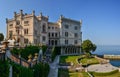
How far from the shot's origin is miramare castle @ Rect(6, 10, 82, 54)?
6912 cm

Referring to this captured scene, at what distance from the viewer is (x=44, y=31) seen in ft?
247

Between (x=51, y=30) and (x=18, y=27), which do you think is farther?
(x=51, y=30)

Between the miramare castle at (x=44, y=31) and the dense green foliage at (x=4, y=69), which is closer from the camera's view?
the dense green foliage at (x=4, y=69)

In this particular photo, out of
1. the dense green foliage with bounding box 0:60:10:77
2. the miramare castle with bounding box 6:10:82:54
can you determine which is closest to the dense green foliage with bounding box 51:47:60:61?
the miramare castle with bounding box 6:10:82:54

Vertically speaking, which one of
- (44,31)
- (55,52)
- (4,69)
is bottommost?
(55,52)

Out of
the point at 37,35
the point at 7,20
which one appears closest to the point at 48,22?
the point at 37,35

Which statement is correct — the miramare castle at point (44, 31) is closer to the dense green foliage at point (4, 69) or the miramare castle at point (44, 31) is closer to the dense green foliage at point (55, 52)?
the dense green foliage at point (55, 52)

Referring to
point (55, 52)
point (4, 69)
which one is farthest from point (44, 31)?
point (4, 69)

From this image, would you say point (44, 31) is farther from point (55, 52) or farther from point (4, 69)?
point (4, 69)

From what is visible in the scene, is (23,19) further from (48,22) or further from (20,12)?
(48,22)

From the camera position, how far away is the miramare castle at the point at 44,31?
6912 cm

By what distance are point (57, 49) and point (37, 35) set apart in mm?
13403

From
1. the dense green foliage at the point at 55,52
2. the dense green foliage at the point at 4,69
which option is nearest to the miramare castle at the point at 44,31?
the dense green foliage at the point at 55,52

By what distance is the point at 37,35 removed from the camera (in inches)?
2817
